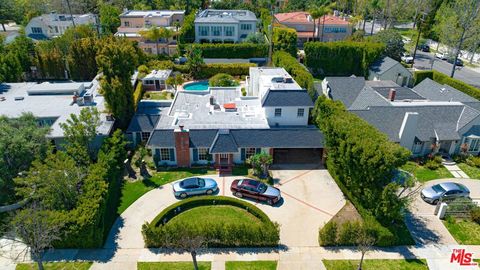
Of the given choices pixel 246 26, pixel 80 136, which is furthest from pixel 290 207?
pixel 246 26

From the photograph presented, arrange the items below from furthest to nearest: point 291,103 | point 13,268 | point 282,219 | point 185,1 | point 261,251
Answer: point 185,1, point 291,103, point 282,219, point 261,251, point 13,268

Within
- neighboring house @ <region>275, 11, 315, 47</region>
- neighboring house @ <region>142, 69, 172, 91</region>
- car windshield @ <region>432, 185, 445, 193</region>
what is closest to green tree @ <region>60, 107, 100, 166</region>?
neighboring house @ <region>142, 69, 172, 91</region>

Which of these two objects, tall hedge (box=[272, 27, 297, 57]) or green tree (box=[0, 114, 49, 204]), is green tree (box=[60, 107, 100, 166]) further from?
tall hedge (box=[272, 27, 297, 57])

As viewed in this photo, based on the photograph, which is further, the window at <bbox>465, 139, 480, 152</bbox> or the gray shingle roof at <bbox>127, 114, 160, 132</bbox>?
the gray shingle roof at <bbox>127, 114, 160, 132</bbox>

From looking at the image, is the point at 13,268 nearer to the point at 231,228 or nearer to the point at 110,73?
the point at 231,228

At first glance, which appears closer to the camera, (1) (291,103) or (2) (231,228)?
(2) (231,228)

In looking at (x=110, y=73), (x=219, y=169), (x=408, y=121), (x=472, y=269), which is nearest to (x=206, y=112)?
(x=219, y=169)

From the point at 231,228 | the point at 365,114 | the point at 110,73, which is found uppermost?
the point at 110,73

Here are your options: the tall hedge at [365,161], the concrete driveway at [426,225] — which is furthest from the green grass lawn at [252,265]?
the concrete driveway at [426,225]
